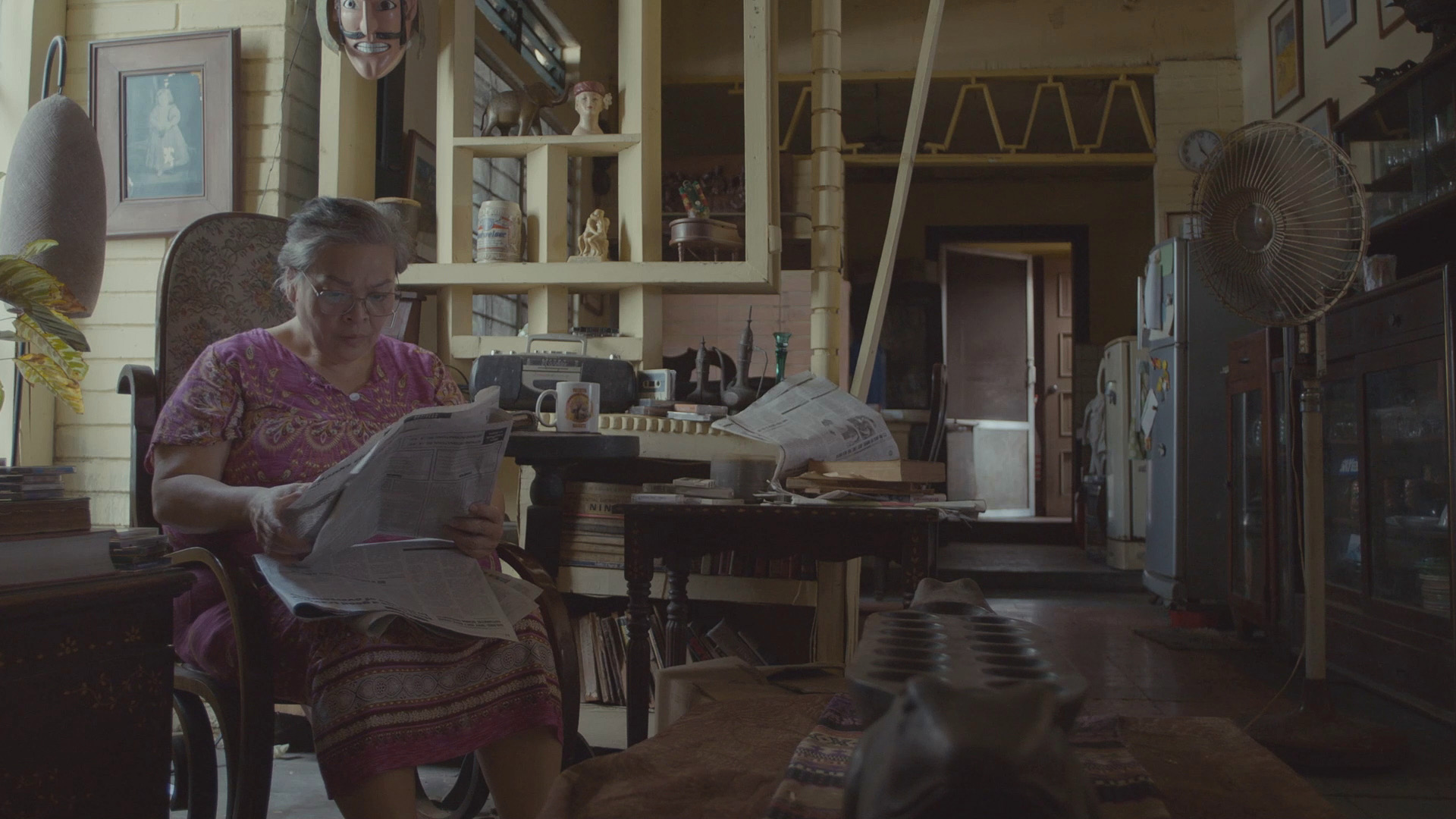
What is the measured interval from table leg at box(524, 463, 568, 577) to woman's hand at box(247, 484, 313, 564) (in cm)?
92

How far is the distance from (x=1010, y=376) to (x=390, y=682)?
8382 millimetres

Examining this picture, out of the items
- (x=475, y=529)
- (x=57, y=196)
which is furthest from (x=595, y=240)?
(x=475, y=529)

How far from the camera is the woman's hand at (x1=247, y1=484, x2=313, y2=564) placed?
1338 millimetres

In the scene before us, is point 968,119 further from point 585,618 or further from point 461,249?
→ point 585,618

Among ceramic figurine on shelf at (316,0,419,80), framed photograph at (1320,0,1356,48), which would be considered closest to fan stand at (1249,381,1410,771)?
ceramic figurine on shelf at (316,0,419,80)

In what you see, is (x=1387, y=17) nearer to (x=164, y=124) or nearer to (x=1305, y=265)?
(x=1305, y=265)

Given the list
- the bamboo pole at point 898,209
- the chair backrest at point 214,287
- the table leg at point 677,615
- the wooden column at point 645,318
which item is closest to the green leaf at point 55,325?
the chair backrest at point 214,287

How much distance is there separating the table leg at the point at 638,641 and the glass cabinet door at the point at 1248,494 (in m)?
3.23

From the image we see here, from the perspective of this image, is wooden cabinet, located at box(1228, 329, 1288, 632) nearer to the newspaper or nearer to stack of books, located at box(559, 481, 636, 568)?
the newspaper

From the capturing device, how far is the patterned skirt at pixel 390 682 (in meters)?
1.27

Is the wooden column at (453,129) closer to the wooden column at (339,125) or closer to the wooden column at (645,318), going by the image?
the wooden column at (339,125)

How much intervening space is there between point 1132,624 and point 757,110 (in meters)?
3.27

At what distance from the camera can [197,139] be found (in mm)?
2930

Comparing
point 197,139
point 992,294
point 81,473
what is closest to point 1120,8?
point 992,294
